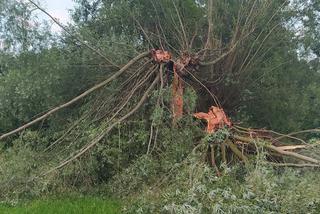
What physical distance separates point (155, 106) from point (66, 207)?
1.75 metres

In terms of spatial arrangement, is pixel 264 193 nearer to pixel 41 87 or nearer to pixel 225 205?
pixel 225 205

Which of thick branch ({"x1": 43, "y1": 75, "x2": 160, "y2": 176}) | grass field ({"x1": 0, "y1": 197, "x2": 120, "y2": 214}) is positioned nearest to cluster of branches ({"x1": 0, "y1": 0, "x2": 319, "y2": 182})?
thick branch ({"x1": 43, "y1": 75, "x2": 160, "y2": 176})

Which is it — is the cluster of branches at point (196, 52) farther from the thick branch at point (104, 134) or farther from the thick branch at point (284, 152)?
the thick branch at point (284, 152)

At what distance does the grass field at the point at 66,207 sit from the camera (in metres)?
5.14

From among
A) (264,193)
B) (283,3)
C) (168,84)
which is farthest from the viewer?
(283,3)

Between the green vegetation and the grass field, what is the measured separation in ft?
0.07

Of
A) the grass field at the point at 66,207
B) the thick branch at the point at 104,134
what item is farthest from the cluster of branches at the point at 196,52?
the grass field at the point at 66,207

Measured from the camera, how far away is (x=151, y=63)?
278 inches

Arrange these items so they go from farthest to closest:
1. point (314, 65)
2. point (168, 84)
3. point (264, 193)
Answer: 1. point (314, 65)
2. point (168, 84)
3. point (264, 193)

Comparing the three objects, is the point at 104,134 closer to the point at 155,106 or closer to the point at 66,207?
the point at 155,106

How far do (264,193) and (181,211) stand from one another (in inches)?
30.7

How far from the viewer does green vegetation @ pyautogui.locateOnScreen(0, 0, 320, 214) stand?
4.98m

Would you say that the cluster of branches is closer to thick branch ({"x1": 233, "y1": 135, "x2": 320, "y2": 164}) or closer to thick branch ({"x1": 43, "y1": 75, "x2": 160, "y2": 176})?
thick branch ({"x1": 43, "y1": 75, "x2": 160, "y2": 176})

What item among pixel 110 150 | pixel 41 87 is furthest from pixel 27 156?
pixel 41 87
